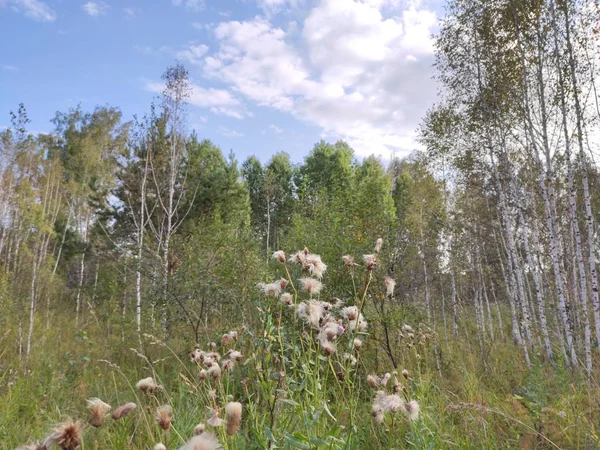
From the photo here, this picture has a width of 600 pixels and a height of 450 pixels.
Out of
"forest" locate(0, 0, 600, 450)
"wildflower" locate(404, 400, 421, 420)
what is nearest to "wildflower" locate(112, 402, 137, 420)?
"forest" locate(0, 0, 600, 450)

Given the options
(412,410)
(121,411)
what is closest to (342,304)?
(412,410)

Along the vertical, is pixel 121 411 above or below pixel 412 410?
above

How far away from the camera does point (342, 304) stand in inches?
227

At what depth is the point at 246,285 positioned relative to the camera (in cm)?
696

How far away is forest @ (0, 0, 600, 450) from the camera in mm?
2256

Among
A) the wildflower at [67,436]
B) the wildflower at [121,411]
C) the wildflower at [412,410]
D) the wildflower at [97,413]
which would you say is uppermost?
the wildflower at [67,436]

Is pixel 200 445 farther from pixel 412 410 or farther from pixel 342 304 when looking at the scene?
pixel 342 304

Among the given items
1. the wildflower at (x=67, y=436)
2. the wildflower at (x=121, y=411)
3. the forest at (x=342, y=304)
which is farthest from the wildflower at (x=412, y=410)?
the wildflower at (x=67, y=436)

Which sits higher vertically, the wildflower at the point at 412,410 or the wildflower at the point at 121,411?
the wildflower at the point at 121,411

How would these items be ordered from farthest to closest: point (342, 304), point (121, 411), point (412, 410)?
point (342, 304)
point (412, 410)
point (121, 411)

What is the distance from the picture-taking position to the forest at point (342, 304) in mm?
2256

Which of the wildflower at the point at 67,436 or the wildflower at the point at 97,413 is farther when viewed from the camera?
the wildflower at the point at 97,413

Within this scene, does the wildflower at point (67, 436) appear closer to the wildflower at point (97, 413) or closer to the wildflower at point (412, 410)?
the wildflower at point (97, 413)

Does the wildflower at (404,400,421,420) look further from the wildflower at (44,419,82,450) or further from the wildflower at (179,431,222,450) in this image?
the wildflower at (44,419,82,450)
